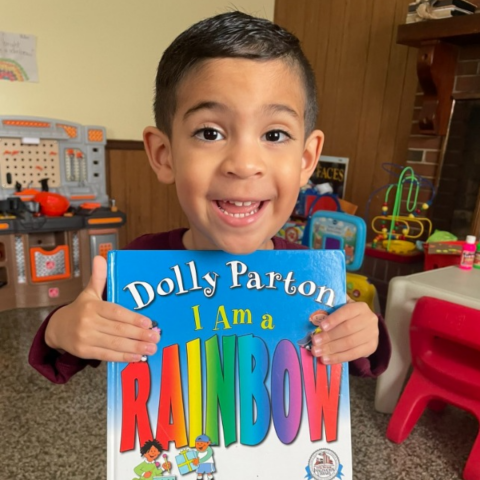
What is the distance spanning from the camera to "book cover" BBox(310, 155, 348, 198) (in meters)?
2.44

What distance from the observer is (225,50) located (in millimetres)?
544

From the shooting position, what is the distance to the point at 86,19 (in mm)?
2338

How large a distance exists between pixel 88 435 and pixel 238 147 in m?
1.08

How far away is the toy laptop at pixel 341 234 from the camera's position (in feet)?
5.29

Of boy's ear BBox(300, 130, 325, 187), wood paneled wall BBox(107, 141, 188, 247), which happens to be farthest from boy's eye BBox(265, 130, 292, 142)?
wood paneled wall BBox(107, 141, 188, 247)

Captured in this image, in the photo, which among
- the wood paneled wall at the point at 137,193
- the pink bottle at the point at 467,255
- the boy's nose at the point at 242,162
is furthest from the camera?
the wood paneled wall at the point at 137,193

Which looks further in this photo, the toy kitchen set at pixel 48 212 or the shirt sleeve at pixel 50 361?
the toy kitchen set at pixel 48 212

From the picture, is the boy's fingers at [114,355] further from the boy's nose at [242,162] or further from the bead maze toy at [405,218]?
the bead maze toy at [405,218]

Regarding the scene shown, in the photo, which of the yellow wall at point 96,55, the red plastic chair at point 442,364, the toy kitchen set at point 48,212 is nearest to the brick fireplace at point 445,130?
the red plastic chair at point 442,364

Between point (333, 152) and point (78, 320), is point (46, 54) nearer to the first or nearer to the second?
point (333, 152)

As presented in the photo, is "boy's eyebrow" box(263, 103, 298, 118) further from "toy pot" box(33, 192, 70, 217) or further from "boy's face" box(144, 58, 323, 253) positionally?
"toy pot" box(33, 192, 70, 217)

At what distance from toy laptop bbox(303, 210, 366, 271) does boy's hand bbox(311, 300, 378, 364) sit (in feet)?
3.36

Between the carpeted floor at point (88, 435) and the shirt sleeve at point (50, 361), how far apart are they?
23.3 inches

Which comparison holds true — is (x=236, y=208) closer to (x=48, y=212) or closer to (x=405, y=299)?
(x=405, y=299)
